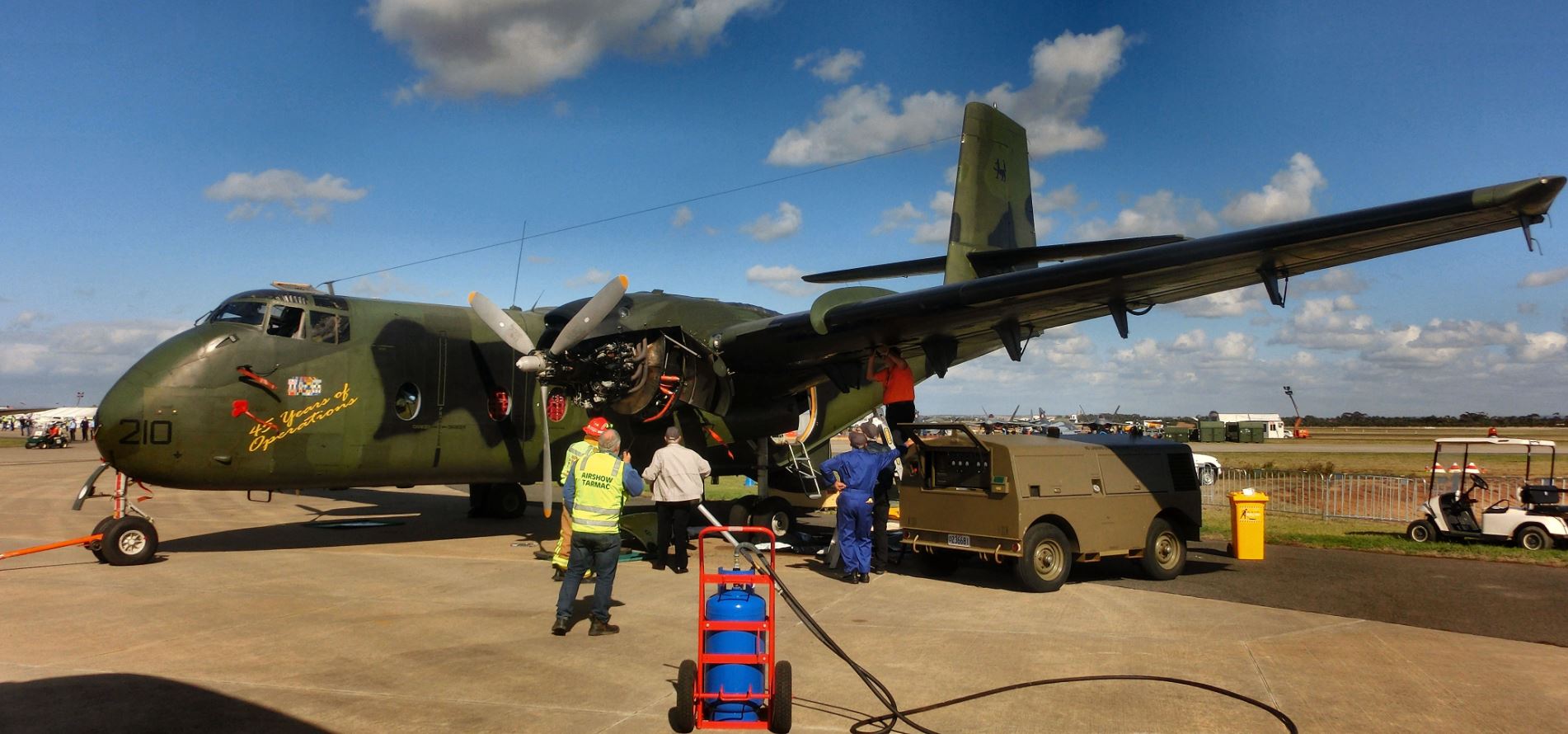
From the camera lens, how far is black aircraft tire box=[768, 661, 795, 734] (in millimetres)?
5336

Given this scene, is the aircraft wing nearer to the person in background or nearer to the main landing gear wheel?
the person in background

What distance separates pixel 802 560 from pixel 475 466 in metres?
5.21

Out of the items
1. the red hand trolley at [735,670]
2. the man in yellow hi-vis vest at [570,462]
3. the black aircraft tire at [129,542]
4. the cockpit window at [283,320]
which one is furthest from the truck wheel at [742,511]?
the red hand trolley at [735,670]

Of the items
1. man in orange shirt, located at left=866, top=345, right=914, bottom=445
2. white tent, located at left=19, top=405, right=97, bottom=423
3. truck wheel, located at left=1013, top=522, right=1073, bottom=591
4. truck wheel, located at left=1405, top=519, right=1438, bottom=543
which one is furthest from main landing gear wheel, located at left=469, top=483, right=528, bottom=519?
white tent, located at left=19, top=405, right=97, bottom=423

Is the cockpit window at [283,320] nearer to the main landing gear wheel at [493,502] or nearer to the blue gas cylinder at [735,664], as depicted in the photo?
the main landing gear wheel at [493,502]

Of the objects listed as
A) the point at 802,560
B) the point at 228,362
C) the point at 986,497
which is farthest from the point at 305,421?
the point at 986,497

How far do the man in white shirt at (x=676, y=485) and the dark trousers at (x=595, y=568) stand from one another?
283cm

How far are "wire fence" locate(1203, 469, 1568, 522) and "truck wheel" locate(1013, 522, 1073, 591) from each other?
1214 centimetres

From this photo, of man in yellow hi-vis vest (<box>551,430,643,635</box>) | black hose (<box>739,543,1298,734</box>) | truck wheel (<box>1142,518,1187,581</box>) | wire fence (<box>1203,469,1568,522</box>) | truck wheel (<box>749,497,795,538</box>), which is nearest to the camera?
black hose (<box>739,543,1298,734</box>)

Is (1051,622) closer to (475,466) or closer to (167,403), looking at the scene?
(475,466)

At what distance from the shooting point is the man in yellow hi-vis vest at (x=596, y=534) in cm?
784

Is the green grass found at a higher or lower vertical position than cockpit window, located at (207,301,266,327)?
lower

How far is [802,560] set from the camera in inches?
518

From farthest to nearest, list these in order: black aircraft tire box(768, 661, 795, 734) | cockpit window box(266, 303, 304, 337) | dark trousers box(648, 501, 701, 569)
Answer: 1. cockpit window box(266, 303, 304, 337)
2. dark trousers box(648, 501, 701, 569)
3. black aircraft tire box(768, 661, 795, 734)
